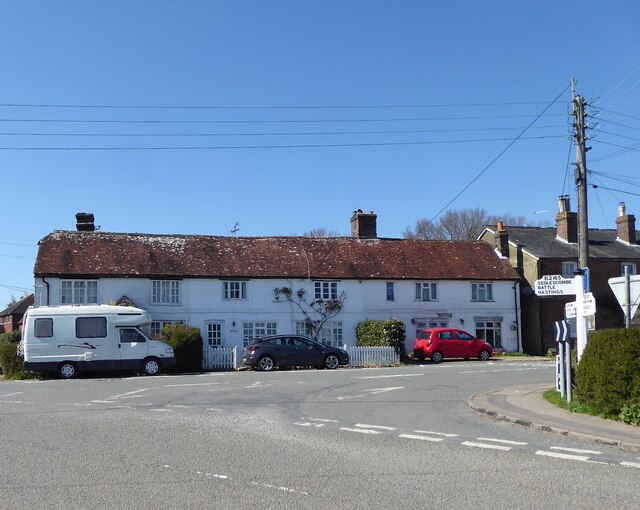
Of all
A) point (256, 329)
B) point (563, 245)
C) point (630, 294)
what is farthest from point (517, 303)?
Answer: point (630, 294)

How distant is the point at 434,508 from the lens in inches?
263

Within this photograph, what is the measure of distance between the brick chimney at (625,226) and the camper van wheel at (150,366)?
3237cm

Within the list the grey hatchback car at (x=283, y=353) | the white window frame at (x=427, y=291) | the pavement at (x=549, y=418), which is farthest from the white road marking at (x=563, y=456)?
the white window frame at (x=427, y=291)

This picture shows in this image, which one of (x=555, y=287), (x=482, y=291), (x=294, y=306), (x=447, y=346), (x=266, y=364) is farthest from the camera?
(x=482, y=291)

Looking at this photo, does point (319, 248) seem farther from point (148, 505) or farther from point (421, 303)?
point (148, 505)

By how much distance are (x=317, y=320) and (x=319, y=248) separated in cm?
491

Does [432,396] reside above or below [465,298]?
below

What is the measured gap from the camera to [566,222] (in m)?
43.5

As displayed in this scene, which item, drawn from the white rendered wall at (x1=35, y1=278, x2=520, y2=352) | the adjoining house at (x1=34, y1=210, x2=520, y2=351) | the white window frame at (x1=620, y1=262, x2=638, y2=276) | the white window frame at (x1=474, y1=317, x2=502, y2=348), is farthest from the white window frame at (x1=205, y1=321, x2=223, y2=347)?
the white window frame at (x1=620, y1=262, x2=638, y2=276)

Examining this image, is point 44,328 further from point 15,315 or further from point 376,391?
point 15,315

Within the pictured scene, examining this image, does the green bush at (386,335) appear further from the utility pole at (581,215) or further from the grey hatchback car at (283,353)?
the utility pole at (581,215)

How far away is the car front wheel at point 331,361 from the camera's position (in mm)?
29438

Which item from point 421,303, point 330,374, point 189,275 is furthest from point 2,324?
point 330,374

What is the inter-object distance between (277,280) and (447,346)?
372 inches
